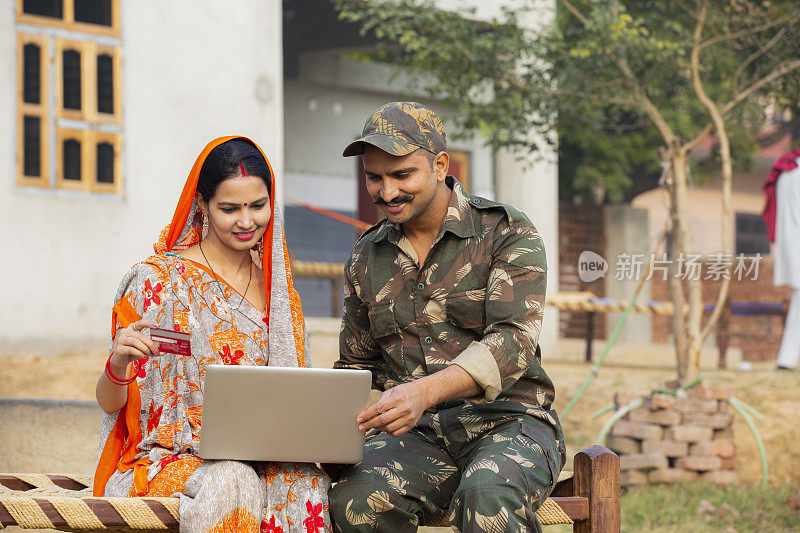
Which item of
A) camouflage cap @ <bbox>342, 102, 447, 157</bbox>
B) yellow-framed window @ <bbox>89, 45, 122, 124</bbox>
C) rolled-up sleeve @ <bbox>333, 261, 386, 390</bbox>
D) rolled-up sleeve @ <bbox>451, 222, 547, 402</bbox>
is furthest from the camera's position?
yellow-framed window @ <bbox>89, 45, 122, 124</bbox>

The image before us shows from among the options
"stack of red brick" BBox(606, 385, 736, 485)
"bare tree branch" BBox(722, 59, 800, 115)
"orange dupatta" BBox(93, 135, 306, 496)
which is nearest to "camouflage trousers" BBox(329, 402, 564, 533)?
"orange dupatta" BBox(93, 135, 306, 496)

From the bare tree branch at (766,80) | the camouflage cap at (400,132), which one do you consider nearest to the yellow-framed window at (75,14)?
the bare tree branch at (766,80)

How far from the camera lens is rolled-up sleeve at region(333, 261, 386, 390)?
143 inches

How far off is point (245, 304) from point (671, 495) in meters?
4.12

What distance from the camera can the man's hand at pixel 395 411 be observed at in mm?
2957

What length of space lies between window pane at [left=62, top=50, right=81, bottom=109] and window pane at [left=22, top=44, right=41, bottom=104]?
218 millimetres

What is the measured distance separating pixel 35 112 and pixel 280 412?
6623 millimetres

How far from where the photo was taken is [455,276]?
11.3 feet

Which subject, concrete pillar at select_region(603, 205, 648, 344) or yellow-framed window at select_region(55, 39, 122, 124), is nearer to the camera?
A: yellow-framed window at select_region(55, 39, 122, 124)

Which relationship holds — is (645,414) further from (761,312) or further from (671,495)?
(761,312)

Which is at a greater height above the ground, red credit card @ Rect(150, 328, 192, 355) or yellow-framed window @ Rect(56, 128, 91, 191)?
yellow-framed window @ Rect(56, 128, 91, 191)

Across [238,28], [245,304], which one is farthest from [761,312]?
[245,304]

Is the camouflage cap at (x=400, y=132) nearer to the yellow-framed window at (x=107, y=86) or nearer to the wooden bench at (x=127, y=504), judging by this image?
the wooden bench at (x=127, y=504)

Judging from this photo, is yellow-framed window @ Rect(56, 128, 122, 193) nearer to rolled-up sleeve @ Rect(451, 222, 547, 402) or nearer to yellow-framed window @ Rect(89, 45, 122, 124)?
yellow-framed window @ Rect(89, 45, 122, 124)
